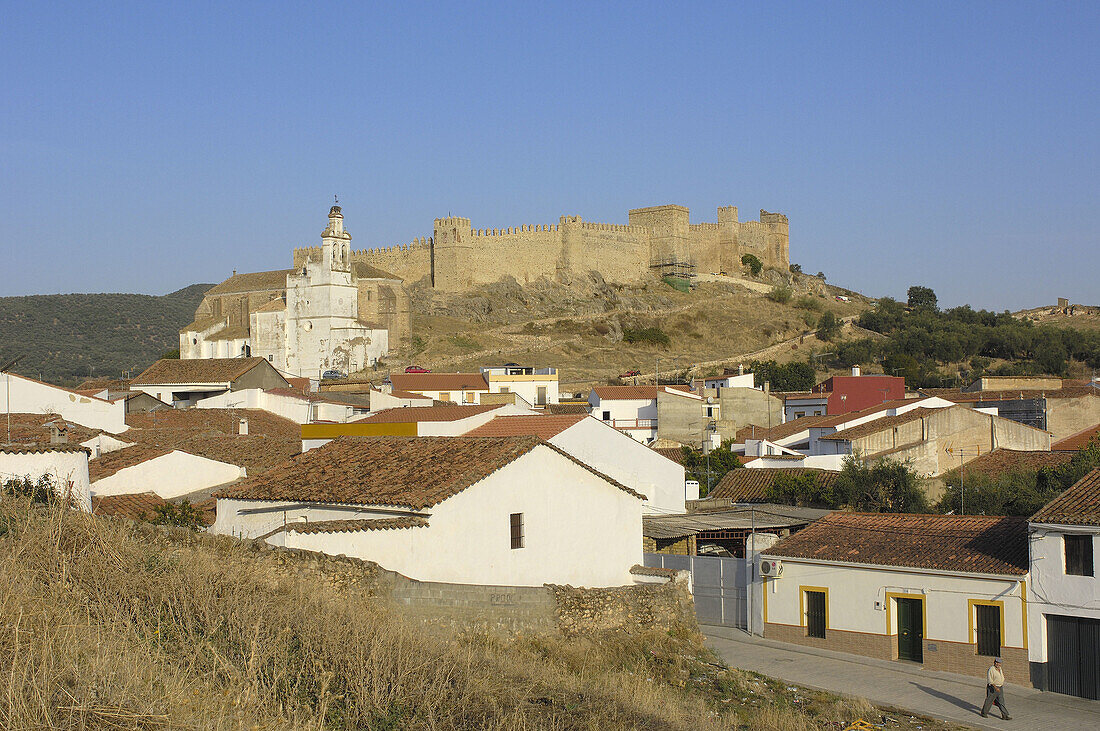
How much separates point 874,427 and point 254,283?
49.0 meters

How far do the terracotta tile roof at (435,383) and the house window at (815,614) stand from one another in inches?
976

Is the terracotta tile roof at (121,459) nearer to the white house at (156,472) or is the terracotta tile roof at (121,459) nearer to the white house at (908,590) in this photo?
the white house at (156,472)

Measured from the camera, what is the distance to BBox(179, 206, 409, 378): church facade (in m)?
57.1

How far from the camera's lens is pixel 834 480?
22.8 metres

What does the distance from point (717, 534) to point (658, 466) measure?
271 cm

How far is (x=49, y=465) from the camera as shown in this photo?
41.1 feet

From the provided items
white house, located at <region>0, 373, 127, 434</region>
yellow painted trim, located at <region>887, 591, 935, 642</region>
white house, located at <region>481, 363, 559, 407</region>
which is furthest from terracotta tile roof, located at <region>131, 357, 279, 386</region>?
yellow painted trim, located at <region>887, 591, 935, 642</region>

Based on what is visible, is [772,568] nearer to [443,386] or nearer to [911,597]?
[911,597]

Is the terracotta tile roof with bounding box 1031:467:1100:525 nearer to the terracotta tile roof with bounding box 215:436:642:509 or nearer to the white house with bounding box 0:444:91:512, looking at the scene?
the terracotta tile roof with bounding box 215:436:642:509

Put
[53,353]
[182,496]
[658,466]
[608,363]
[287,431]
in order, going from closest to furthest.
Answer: [182,496] < [658,466] < [287,431] < [608,363] < [53,353]

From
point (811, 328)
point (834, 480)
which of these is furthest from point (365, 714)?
point (811, 328)

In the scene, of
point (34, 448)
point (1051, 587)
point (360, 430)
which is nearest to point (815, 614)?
point (1051, 587)

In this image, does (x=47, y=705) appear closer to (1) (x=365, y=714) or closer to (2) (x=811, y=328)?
(1) (x=365, y=714)

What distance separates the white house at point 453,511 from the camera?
36.4 feet
